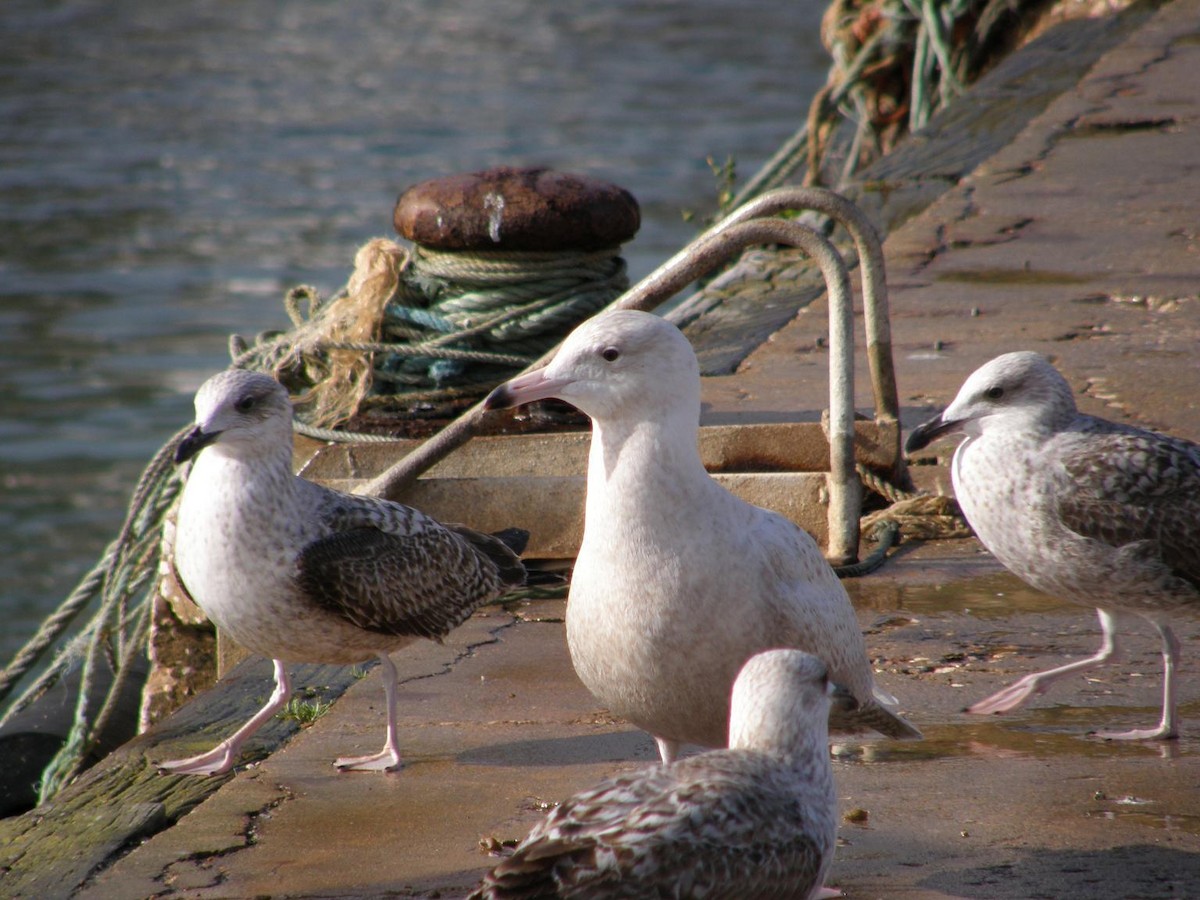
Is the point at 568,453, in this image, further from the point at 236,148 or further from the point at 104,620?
the point at 236,148

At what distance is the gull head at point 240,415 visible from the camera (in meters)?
4.17

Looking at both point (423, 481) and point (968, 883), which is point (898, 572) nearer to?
point (423, 481)

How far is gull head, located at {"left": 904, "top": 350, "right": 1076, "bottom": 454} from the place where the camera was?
4.31 m

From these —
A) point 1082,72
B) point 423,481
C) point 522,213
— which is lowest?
point 423,481

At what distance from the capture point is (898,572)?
5.31 metres

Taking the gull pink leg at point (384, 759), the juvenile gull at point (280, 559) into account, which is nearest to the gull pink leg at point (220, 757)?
the juvenile gull at point (280, 559)

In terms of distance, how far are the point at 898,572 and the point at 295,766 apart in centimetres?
213

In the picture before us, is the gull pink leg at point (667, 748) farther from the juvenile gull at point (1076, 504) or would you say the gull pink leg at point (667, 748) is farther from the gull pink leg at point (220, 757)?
the gull pink leg at point (220, 757)

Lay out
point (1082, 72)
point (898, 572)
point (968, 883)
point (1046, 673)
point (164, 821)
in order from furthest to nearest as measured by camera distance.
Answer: point (1082, 72) < point (898, 572) < point (1046, 673) < point (164, 821) < point (968, 883)

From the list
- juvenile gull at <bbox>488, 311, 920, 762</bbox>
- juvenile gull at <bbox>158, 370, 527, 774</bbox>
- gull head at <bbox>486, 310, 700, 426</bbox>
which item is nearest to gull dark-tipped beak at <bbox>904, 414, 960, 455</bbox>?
juvenile gull at <bbox>488, 311, 920, 762</bbox>

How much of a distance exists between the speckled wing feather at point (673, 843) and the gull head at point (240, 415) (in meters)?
1.67

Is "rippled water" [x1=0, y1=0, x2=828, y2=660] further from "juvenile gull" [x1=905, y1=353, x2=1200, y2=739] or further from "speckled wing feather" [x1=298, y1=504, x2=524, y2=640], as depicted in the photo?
"juvenile gull" [x1=905, y1=353, x2=1200, y2=739]

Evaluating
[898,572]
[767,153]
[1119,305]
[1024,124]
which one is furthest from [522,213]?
[767,153]

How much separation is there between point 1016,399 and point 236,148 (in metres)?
21.2
